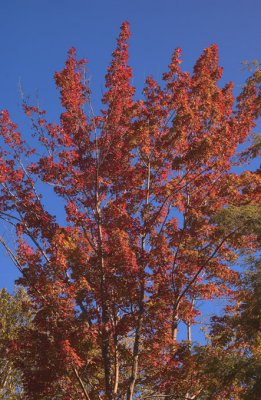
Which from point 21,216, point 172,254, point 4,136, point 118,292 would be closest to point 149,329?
point 118,292

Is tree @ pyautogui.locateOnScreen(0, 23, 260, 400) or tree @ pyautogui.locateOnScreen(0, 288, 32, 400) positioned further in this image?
tree @ pyautogui.locateOnScreen(0, 288, 32, 400)

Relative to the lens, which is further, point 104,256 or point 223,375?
point 104,256

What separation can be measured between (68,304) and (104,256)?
1.49 meters

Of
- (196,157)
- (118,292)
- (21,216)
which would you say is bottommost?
(118,292)

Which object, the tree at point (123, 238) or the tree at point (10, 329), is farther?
the tree at point (10, 329)

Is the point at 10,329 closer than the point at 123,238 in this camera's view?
No

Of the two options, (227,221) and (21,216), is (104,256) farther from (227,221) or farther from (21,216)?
(227,221)

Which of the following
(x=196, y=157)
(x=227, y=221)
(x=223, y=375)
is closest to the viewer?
(x=223, y=375)

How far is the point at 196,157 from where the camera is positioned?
36.1 ft

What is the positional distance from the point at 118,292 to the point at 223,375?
137 inches

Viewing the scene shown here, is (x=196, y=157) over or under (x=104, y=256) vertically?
over

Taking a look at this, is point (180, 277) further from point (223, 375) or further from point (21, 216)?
point (21, 216)

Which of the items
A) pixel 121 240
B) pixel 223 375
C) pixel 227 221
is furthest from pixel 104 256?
pixel 223 375

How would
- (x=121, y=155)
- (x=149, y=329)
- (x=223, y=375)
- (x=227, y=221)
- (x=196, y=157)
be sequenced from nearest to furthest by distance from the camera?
(x=223, y=375) → (x=227, y=221) → (x=149, y=329) → (x=196, y=157) → (x=121, y=155)
